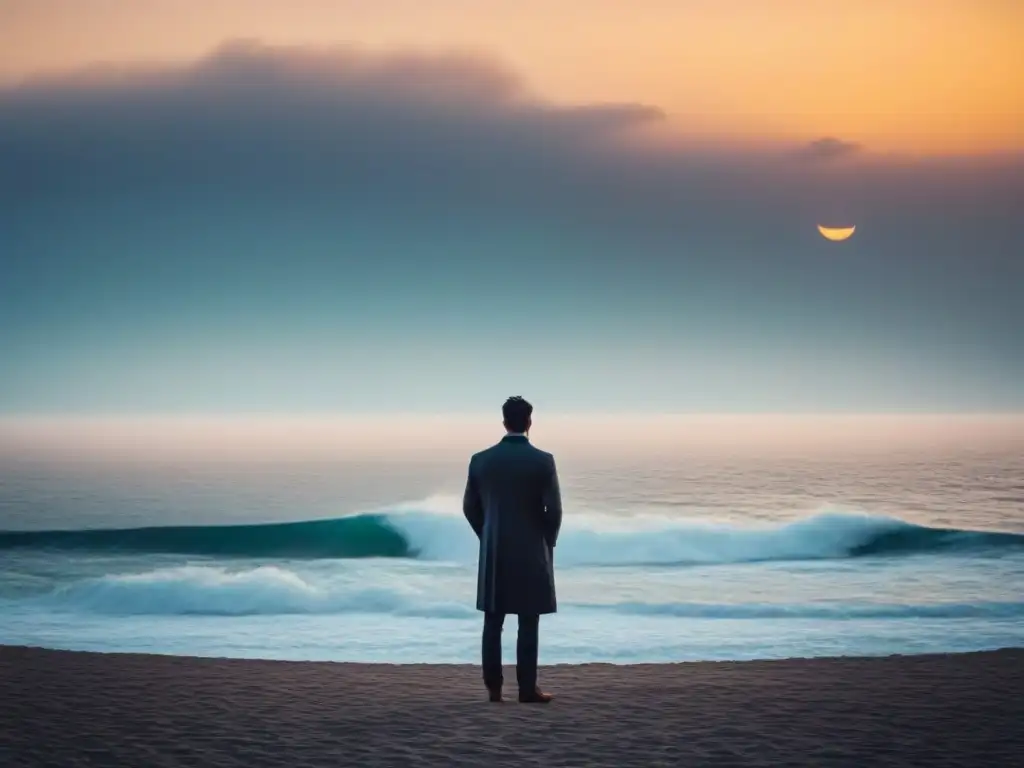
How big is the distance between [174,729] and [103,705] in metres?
1.09

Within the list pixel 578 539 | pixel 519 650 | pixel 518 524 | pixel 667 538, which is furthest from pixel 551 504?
pixel 667 538

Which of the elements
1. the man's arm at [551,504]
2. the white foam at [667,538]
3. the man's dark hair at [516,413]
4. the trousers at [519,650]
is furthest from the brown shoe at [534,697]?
the white foam at [667,538]

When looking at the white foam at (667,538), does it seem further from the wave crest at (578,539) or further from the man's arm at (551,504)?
the man's arm at (551,504)

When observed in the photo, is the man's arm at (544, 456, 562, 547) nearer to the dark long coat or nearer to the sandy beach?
the dark long coat

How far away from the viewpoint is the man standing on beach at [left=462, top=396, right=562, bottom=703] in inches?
300

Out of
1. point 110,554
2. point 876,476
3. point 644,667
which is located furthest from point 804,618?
point 876,476

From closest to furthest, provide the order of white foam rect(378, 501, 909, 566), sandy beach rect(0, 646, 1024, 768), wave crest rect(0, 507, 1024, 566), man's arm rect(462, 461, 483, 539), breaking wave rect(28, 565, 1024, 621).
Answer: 1. sandy beach rect(0, 646, 1024, 768)
2. man's arm rect(462, 461, 483, 539)
3. breaking wave rect(28, 565, 1024, 621)
4. wave crest rect(0, 507, 1024, 566)
5. white foam rect(378, 501, 909, 566)

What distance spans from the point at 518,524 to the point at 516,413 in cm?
69

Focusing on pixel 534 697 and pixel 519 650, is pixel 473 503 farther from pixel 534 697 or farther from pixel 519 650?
pixel 534 697

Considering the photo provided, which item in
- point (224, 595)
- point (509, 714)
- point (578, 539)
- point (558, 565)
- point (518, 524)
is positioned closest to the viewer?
point (509, 714)

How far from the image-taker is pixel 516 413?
761cm

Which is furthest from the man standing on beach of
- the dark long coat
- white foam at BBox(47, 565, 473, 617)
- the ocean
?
white foam at BBox(47, 565, 473, 617)

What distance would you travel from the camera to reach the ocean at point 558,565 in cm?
1501

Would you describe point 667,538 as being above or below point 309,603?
above
